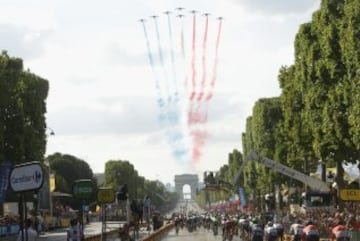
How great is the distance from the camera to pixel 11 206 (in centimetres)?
8044

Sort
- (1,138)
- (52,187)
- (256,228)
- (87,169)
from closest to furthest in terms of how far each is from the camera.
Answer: (256,228) → (1,138) → (52,187) → (87,169)

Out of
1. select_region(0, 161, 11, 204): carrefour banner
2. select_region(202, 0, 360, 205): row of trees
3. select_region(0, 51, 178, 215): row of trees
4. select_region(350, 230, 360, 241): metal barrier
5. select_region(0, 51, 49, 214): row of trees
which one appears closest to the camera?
select_region(350, 230, 360, 241): metal barrier

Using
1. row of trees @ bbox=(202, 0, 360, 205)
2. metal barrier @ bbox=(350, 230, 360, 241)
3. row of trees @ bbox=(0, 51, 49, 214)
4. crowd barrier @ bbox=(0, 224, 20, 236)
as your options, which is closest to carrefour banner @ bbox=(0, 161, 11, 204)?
row of trees @ bbox=(0, 51, 49, 214)

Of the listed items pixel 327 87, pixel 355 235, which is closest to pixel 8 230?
pixel 327 87

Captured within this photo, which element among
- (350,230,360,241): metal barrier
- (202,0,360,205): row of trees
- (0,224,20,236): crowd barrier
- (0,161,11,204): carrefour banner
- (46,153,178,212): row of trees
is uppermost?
(46,153,178,212): row of trees

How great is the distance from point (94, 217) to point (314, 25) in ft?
300

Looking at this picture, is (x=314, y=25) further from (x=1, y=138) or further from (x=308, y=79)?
(x=1, y=138)

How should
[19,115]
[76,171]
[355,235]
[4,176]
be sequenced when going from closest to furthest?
1. [355,235]
2. [4,176]
3. [19,115]
4. [76,171]

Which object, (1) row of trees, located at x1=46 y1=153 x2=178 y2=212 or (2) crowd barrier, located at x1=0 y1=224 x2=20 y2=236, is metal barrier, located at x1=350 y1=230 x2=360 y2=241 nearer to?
(2) crowd barrier, located at x1=0 y1=224 x2=20 y2=236

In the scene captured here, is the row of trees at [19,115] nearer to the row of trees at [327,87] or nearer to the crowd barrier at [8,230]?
the crowd barrier at [8,230]

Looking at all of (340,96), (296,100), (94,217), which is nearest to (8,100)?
(296,100)

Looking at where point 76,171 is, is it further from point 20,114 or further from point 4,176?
point 4,176

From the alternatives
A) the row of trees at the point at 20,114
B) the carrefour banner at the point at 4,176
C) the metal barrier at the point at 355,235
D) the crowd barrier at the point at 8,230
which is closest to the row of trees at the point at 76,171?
the row of trees at the point at 20,114

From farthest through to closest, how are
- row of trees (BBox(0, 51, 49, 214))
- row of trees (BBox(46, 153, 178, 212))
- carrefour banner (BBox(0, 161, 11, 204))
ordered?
row of trees (BBox(46, 153, 178, 212))
row of trees (BBox(0, 51, 49, 214))
carrefour banner (BBox(0, 161, 11, 204))
